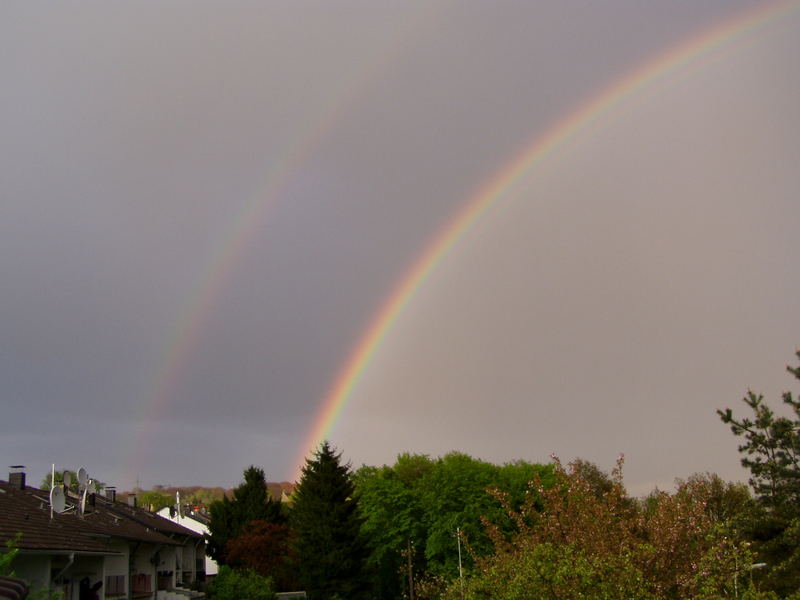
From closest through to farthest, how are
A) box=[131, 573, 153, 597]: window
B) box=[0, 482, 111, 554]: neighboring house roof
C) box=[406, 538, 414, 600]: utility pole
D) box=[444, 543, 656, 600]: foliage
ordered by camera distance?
1. box=[444, 543, 656, 600]: foliage
2. box=[0, 482, 111, 554]: neighboring house roof
3. box=[131, 573, 153, 597]: window
4. box=[406, 538, 414, 600]: utility pole

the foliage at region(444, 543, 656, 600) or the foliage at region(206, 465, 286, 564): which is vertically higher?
the foliage at region(206, 465, 286, 564)

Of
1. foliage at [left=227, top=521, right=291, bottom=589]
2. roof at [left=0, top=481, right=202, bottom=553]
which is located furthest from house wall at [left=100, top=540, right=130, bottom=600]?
foliage at [left=227, top=521, right=291, bottom=589]

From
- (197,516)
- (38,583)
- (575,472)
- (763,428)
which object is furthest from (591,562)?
(197,516)

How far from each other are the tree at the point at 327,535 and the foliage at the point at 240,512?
21763 millimetres

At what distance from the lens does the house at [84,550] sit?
22922 mm

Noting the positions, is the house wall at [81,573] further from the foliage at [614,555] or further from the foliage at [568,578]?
the foliage at [568,578]

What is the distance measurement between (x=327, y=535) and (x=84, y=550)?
24.0m

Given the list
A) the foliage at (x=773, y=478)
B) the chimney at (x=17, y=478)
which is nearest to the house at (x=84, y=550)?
the chimney at (x=17, y=478)

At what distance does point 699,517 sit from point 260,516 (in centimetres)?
5871

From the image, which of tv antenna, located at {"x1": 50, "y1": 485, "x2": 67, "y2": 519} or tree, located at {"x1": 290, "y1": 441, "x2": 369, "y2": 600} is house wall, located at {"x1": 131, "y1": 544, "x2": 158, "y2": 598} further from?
tv antenna, located at {"x1": 50, "y1": 485, "x2": 67, "y2": 519}

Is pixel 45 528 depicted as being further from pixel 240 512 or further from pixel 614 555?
pixel 240 512

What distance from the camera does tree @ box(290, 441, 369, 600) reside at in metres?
46.5

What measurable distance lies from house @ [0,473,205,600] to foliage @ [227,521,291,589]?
622 cm

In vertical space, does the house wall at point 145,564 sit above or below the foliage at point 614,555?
above
